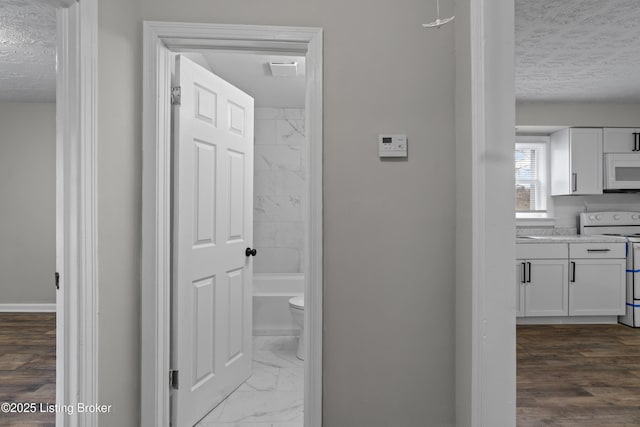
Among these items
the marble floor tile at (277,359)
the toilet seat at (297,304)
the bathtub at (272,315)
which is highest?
the toilet seat at (297,304)

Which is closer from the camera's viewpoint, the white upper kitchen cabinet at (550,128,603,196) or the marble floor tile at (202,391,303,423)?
the marble floor tile at (202,391,303,423)

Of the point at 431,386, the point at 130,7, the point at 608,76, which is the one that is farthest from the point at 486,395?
the point at 608,76

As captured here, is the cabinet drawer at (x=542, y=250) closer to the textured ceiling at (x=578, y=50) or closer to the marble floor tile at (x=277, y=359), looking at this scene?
the textured ceiling at (x=578, y=50)

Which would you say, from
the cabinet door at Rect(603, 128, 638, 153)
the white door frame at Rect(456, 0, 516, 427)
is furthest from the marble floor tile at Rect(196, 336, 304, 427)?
the cabinet door at Rect(603, 128, 638, 153)

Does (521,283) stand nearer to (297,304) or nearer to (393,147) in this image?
(297,304)

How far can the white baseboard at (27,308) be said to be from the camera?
4.63 meters

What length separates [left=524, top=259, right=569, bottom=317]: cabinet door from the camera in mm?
4113

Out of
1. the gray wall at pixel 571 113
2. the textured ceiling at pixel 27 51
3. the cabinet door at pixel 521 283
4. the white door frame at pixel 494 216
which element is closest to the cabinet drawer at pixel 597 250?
the cabinet door at pixel 521 283

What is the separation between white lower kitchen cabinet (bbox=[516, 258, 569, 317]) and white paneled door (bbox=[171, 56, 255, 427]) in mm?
2943

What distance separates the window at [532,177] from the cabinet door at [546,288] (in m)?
0.82

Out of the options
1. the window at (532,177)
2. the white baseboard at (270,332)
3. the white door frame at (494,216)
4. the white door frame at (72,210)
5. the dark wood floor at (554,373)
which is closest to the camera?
the white door frame at (72,210)

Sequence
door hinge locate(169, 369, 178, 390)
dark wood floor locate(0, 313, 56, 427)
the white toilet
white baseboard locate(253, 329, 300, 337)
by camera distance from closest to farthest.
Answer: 1. door hinge locate(169, 369, 178, 390)
2. dark wood floor locate(0, 313, 56, 427)
3. the white toilet
4. white baseboard locate(253, 329, 300, 337)

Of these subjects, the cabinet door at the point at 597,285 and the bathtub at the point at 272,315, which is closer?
the bathtub at the point at 272,315

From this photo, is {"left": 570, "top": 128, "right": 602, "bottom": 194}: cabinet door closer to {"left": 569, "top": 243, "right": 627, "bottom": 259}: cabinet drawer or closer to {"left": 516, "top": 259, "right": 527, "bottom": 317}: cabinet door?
{"left": 569, "top": 243, "right": 627, "bottom": 259}: cabinet drawer
